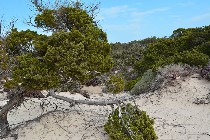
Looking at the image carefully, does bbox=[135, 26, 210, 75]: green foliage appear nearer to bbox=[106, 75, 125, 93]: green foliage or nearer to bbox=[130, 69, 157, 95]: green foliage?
bbox=[130, 69, 157, 95]: green foliage

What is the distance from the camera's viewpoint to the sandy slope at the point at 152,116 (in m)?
8.96

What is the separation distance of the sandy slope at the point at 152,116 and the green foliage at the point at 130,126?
56 cm

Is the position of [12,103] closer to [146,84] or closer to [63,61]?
[63,61]

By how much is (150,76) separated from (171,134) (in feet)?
16.6

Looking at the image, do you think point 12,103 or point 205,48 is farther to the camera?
point 205,48

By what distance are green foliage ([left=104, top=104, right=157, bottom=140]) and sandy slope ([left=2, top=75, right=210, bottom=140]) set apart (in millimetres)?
557

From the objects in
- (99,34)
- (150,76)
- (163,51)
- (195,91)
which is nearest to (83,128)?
(99,34)

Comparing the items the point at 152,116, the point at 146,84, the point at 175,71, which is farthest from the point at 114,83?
the point at 146,84

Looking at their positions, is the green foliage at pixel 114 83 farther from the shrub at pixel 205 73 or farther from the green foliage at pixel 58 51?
the shrub at pixel 205 73

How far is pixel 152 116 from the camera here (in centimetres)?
1052

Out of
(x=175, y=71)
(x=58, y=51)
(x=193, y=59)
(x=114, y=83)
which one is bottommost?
(x=175, y=71)

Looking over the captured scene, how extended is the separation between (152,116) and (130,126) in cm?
253

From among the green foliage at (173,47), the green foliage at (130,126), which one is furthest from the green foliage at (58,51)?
the green foliage at (173,47)

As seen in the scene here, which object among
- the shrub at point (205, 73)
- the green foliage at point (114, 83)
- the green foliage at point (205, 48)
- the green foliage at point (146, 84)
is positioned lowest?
the green foliage at point (146, 84)
